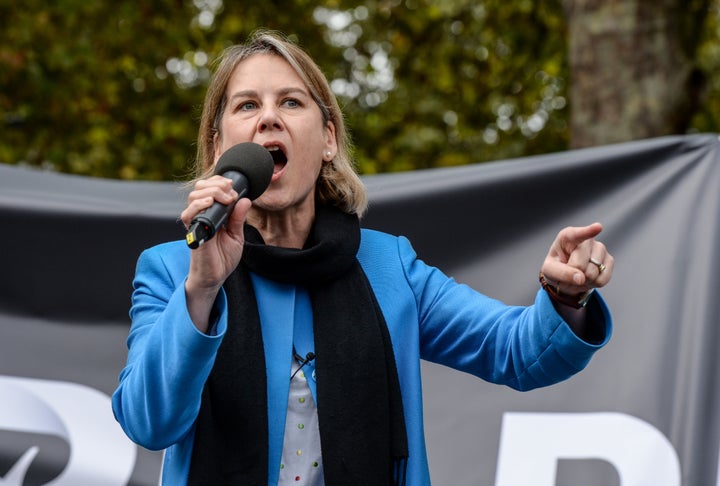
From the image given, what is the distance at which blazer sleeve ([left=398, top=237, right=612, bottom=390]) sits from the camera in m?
1.89

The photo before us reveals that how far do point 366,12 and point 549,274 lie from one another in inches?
339

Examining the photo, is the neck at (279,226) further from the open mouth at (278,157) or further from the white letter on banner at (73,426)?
the white letter on banner at (73,426)

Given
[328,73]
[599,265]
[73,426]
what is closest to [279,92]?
[599,265]

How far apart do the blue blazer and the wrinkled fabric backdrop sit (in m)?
1.19

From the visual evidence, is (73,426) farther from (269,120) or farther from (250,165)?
(250,165)

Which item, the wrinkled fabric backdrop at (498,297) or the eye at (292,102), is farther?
the wrinkled fabric backdrop at (498,297)

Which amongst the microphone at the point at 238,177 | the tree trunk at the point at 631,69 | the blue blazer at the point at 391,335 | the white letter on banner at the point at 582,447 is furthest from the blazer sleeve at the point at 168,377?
the tree trunk at the point at 631,69

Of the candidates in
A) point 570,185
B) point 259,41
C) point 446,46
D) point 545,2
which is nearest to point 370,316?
point 259,41

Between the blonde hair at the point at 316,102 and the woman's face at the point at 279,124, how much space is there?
0.07 feet

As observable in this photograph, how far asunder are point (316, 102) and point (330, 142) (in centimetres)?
15

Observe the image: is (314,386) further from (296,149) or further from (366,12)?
(366,12)

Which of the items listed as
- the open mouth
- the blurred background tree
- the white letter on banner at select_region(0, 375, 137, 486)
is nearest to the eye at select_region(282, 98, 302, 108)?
the open mouth

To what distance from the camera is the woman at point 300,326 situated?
1.71 meters

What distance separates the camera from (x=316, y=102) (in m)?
2.28
